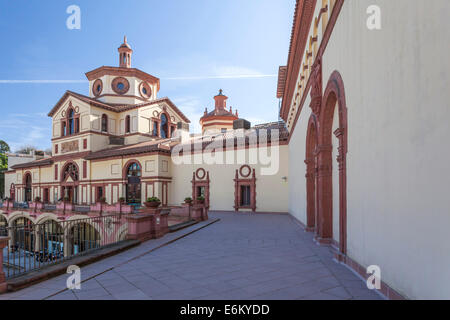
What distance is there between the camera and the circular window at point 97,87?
97.7 feet

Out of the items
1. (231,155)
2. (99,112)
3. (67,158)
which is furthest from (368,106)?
(67,158)

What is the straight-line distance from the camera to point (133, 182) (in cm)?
2439

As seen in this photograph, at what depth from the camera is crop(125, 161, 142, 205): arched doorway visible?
24.2 m

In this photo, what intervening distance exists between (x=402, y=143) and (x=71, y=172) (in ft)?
98.7

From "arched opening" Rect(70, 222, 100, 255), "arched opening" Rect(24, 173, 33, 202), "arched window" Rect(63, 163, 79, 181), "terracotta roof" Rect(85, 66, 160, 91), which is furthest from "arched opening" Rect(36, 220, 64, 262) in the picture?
"arched opening" Rect(24, 173, 33, 202)

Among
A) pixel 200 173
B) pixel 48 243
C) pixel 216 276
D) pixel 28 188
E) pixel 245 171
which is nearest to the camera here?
pixel 216 276

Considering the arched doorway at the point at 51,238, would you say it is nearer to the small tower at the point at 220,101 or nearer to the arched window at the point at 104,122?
the arched window at the point at 104,122

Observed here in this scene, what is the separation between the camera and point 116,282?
504cm

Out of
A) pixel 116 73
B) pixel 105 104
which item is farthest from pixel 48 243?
pixel 116 73

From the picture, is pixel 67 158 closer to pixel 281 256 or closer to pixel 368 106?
pixel 281 256

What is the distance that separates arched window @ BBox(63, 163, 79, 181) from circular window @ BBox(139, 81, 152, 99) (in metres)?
10.0

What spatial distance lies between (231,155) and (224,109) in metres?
16.1

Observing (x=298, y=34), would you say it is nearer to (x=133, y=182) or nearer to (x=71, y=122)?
(x=133, y=182)

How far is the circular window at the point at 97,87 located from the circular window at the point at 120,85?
1.59 meters
